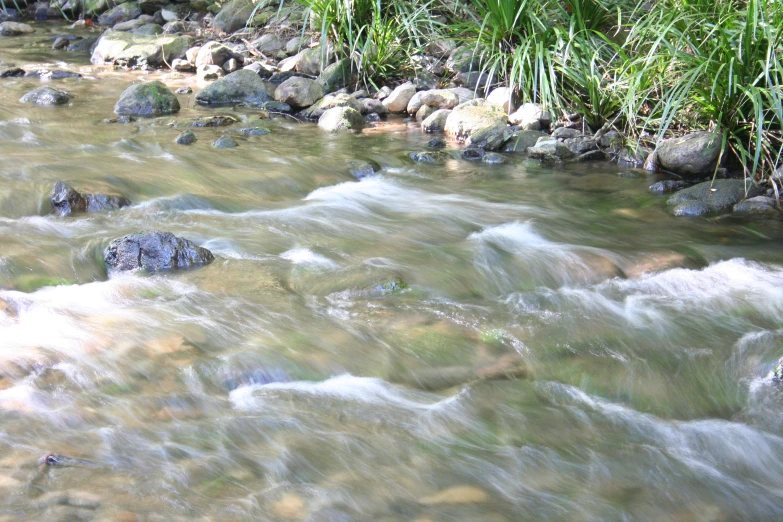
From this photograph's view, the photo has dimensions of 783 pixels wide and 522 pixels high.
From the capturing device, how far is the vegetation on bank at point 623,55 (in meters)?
5.20

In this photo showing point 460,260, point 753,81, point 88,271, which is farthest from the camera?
point 753,81

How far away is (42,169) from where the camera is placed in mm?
5348

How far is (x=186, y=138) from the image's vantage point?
655 cm

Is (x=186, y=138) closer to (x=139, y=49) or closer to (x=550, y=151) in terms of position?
(x=550, y=151)

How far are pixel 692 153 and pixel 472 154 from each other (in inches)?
69.1

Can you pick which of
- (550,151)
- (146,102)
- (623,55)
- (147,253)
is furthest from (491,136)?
(147,253)

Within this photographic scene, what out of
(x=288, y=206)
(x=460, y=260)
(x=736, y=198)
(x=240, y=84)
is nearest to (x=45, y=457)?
(x=460, y=260)

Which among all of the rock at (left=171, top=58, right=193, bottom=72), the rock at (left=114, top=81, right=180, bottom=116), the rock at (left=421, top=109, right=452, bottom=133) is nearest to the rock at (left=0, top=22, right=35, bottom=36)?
the rock at (left=171, top=58, right=193, bottom=72)

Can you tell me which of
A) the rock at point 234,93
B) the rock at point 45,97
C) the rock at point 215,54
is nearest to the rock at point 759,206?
the rock at point 234,93

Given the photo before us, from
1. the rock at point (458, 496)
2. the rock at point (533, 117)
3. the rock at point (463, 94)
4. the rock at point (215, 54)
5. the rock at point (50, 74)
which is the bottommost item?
the rock at point (458, 496)

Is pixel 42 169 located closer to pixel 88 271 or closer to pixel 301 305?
pixel 88 271

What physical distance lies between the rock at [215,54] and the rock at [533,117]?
456 cm

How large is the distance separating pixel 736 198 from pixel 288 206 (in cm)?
301

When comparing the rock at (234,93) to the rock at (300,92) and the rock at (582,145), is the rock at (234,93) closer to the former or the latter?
the rock at (300,92)
